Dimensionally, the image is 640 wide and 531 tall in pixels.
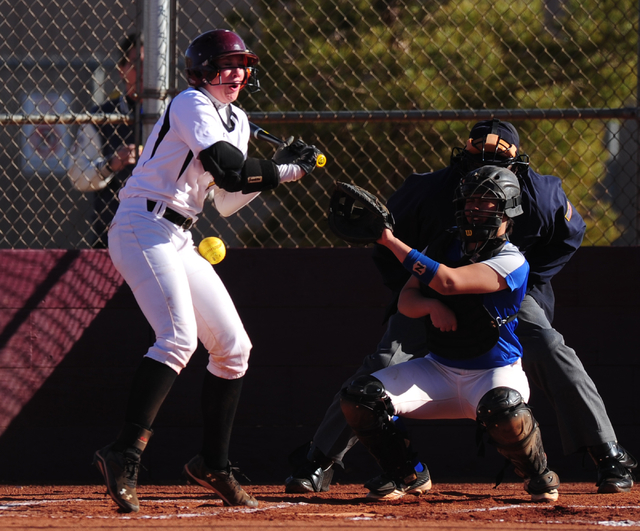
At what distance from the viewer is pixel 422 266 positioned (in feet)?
10.6

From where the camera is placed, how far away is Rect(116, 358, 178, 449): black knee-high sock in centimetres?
324

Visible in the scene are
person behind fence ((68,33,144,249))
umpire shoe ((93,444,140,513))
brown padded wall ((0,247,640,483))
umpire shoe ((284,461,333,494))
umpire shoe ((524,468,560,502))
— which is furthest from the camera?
person behind fence ((68,33,144,249))

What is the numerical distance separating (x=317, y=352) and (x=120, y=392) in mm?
1073

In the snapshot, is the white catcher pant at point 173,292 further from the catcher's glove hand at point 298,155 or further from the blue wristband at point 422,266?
the blue wristband at point 422,266

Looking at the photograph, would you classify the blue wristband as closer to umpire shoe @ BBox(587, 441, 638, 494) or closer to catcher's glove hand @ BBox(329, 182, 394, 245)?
catcher's glove hand @ BBox(329, 182, 394, 245)

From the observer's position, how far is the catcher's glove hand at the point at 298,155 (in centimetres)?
357

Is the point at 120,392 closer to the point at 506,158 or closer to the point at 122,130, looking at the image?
the point at 122,130

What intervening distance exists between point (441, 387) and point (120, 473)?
1284 mm

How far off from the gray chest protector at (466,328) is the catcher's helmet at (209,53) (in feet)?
3.90

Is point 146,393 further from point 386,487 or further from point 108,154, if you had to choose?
point 108,154

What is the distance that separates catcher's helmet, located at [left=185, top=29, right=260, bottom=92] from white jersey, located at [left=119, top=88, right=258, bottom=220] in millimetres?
91

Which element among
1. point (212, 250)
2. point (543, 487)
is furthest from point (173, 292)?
point (543, 487)

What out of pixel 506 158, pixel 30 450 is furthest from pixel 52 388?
pixel 506 158

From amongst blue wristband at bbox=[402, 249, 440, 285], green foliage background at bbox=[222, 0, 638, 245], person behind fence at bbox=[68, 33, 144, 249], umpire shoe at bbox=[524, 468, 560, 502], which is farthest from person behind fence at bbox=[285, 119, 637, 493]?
green foliage background at bbox=[222, 0, 638, 245]
